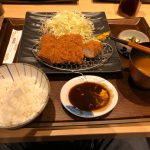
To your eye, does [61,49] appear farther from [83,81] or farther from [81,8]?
Answer: [81,8]

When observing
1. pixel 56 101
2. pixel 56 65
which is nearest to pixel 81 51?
pixel 56 65

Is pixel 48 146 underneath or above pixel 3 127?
underneath

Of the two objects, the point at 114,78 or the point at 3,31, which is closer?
the point at 114,78

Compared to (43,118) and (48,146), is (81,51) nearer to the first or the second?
(43,118)

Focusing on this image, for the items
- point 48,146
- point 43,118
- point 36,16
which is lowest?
point 48,146

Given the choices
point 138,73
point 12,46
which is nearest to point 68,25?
point 12,46

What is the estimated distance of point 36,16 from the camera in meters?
1.59

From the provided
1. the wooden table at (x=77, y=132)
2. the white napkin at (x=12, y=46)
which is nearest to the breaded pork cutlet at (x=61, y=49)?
the white napkin at (x=12, y=46)

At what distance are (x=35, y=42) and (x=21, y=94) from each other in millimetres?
480

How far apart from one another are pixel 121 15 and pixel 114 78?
65cm

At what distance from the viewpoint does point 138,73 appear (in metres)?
1.09

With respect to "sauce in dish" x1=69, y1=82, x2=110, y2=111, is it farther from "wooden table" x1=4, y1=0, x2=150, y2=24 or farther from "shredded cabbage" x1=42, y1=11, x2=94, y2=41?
"wooden table" x1=4, y1=0, x2=150, y2=24

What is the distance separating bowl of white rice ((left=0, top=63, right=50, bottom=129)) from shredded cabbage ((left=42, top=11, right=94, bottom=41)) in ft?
1.55

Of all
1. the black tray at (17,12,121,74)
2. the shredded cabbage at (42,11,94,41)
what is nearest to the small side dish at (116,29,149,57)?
the black tray at (17,12,121,74)
